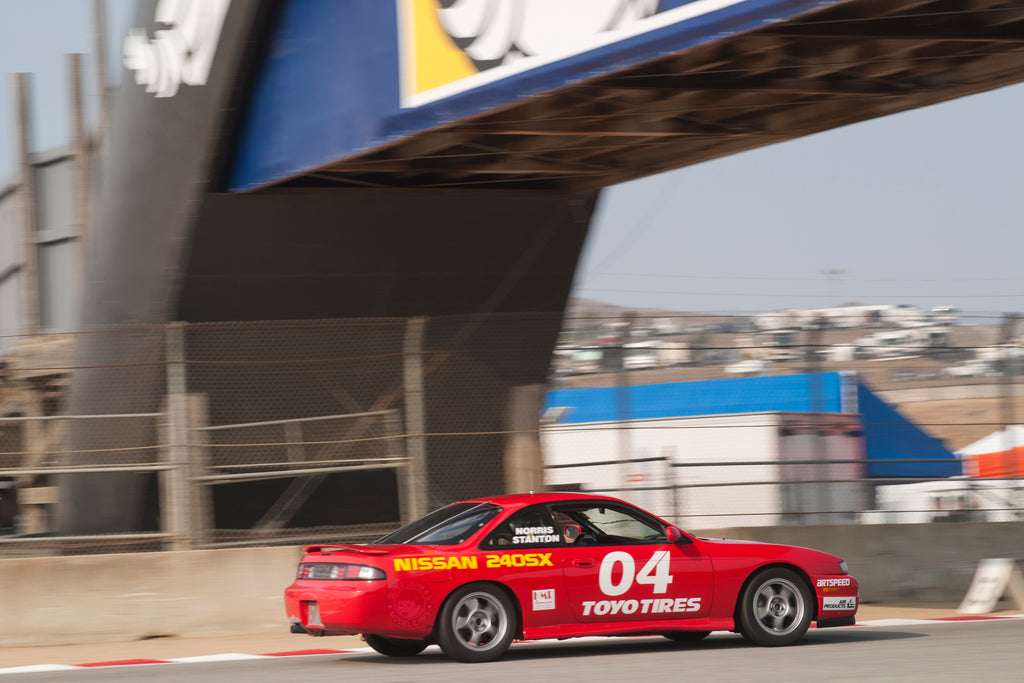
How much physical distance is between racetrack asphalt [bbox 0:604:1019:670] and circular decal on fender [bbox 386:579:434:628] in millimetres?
1980

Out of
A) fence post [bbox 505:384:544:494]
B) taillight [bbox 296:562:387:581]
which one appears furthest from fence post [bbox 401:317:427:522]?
taillight [bbox 296:562:387:581]

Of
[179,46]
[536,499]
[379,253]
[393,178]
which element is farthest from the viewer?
[379,253]

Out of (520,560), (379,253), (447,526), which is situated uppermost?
(379,253)

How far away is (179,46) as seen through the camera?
1363 cm

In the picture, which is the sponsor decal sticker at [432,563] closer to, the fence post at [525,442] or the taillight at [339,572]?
the taillight at [339,572]

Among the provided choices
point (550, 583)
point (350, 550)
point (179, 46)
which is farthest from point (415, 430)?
point (179, 46)

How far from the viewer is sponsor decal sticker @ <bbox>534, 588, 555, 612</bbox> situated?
934 centimetres

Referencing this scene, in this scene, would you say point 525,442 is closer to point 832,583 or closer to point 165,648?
point 832,583

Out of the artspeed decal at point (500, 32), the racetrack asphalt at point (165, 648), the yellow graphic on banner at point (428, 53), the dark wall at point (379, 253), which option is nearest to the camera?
the artspeed decal at point (500, 32)

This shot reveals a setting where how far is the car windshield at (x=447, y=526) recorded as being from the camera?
9.54m

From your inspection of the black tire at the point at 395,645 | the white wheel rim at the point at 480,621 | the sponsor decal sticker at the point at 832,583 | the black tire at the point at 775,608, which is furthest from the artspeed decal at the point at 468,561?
the sponsor decal sticker at the point at 832,583

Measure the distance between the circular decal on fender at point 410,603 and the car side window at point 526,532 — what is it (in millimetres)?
617

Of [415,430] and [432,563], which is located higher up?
[415,430]

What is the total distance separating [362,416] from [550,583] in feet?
15.9
